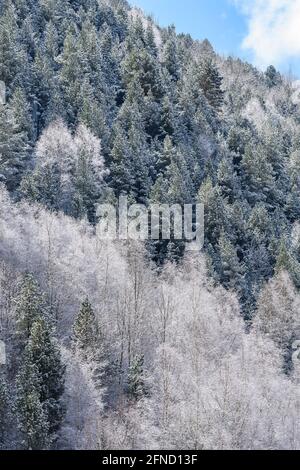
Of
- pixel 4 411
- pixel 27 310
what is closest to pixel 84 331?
pixel 27 310

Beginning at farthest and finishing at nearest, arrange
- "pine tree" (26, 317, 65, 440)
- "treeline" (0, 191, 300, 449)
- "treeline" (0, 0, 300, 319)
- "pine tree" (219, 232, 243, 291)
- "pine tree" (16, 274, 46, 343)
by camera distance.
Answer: "treeline" (0, 0, 300, 319), "pine tree" (219, 232, 243, 291), "pine tree" (16, 274, 46, 343), "treeline" (0, 191, 300, 449), "pine tree" (26, 317, 65, 440)

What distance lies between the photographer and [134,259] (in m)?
61.7

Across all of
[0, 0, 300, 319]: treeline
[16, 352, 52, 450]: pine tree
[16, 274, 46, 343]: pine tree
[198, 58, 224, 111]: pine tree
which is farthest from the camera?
[198, 58, 224, 111]: pine tree

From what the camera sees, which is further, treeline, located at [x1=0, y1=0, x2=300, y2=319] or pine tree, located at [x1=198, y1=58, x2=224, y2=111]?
pine tree, located at [x1=198, y1=58, x2=224, y2=111]

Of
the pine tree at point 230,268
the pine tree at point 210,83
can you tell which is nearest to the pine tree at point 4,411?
the pine tree at point 230,268

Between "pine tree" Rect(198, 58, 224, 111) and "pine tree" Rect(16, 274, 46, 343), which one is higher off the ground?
"pine tree" Rect(198, 58, 224, 111)

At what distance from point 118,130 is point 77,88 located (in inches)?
462

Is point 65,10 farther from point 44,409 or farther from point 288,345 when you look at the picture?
point 44,409

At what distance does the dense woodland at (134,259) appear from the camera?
42750 mm

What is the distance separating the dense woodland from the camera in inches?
1683

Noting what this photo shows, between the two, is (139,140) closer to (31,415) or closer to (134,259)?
(134,259)

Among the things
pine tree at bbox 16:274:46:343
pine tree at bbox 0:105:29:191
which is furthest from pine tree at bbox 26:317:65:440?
pine tree at bbox 0:105:29:191

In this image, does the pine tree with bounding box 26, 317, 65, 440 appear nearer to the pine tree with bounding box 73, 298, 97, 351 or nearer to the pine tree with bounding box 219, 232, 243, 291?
the pine tree with bounding box 73, 298, 97, 351
